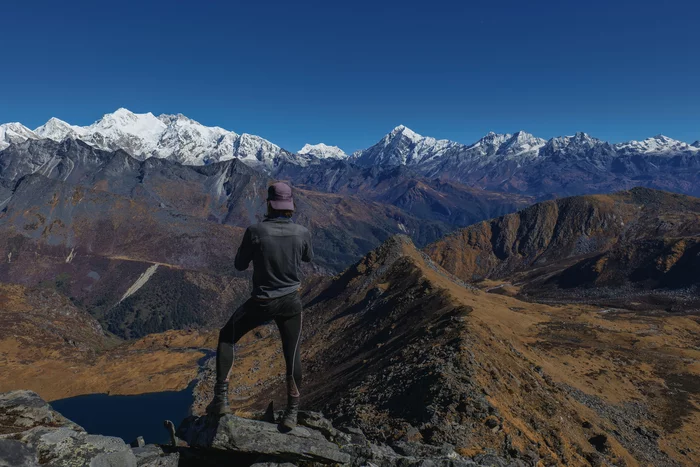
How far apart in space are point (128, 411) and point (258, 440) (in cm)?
8324

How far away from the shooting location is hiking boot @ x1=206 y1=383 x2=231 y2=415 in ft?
28.0

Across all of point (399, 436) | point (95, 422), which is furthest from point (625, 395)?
point (95, 422)

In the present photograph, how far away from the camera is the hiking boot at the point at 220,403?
8539 mm

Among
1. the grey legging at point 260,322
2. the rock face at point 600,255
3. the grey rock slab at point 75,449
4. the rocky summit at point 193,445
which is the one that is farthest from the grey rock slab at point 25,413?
the rock face at point 600,255

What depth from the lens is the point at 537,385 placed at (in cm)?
2781

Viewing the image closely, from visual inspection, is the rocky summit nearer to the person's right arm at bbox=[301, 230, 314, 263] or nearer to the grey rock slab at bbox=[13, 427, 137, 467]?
the grey rock slab at bbox=[13, 427, 137, 467]

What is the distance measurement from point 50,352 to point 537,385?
344ft

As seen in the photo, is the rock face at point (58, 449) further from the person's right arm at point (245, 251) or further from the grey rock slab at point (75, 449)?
the person's right arm at point (245, 251)

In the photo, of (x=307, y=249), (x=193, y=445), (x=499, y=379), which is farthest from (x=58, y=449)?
→ (x=499, y=379)

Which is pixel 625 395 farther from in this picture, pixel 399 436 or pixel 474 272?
pixel 474 272

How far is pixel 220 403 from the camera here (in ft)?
28.1

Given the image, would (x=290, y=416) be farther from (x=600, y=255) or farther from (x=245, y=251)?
(x=600, y=255)

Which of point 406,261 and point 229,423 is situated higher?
point 406,261

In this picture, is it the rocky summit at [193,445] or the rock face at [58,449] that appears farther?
the rocky summit at [193,445]
